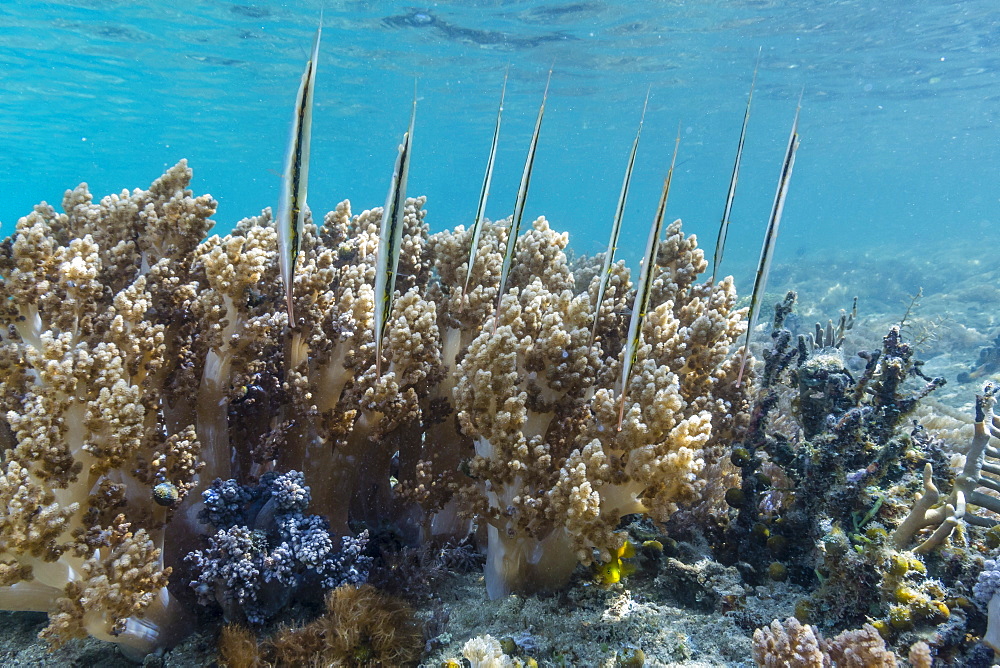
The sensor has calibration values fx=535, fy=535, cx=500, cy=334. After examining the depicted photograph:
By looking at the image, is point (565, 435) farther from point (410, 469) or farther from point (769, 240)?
point (769, 240)

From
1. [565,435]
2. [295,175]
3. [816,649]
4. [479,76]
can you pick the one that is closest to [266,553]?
[565,435]

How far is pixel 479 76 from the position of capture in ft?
118

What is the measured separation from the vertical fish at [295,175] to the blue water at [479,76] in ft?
33.6

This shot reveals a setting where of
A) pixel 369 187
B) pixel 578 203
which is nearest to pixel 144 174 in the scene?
pixel 369 187

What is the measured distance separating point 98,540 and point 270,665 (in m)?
1.11

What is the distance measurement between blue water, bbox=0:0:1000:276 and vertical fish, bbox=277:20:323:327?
10252 mm

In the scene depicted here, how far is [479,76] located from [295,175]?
37744 mm

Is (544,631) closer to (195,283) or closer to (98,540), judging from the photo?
(98,540)

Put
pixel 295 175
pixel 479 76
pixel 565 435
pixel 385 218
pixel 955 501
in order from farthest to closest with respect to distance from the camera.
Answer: pixel 479 76, pixel 565 435, pixel 955 501, pixel 385 218, pixel 295 175

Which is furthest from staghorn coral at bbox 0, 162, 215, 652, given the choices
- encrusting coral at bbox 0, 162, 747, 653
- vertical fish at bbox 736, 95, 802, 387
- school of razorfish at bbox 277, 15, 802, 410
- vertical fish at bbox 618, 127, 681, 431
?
vertical fish at bbox 736, 95, 802, 387

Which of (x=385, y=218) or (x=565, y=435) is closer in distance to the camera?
(x=385, y=218)

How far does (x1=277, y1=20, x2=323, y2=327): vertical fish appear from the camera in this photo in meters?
1.93

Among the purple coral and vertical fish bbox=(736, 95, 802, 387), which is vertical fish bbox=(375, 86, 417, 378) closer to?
the purple coral

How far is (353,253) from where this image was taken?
16.4 ft
